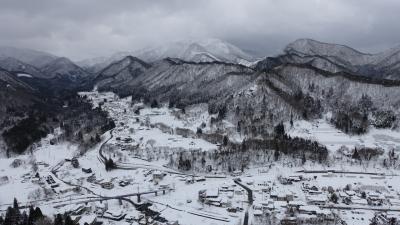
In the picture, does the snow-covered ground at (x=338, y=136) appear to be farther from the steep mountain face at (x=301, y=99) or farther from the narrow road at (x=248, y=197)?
the narrow road at (x=248, y=197)

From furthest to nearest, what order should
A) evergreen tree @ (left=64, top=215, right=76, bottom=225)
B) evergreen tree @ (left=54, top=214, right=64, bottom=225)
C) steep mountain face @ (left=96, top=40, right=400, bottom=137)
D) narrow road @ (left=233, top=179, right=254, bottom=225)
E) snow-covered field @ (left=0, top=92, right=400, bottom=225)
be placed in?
steep mountain face @ (left=96, top=40, right=400, bottom=137) → snow-covered field @ (left=0, top=92, right=400, bottom=225) → narrow road @ (left=233, top=179, right=254, bottom=225) → evergreen tree @ (left=54, top=214, right=64, bottom=225) → evergreen tree @ (left=64, top=215, right=76, bottom=225)

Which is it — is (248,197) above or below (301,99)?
below

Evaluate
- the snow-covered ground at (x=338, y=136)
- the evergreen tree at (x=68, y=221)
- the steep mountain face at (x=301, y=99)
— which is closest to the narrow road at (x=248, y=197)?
the evergreen tree at (x=68, y=221)

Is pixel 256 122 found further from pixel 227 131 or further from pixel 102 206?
pixel 102 206

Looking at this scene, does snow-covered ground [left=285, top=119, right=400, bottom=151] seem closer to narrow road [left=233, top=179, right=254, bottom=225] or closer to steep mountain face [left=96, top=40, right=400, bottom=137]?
steep mountain face [left=96, top=40, right=400, bottom=137]

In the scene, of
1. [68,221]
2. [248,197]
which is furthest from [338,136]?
[68,221]

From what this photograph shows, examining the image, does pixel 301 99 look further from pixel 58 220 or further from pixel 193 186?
pixel 58 220

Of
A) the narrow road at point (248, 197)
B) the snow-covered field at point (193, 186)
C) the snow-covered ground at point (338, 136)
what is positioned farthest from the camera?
the snow-covered ground at point (338, 136)

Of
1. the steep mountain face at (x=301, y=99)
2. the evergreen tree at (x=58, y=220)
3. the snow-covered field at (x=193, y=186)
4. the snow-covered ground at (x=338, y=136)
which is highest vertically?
the steep mountain face at (x=301, y=99)

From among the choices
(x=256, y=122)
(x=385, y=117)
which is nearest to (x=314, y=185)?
(x=256, y=122)

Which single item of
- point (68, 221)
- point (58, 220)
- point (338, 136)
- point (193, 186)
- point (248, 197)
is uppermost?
point (338, 136)

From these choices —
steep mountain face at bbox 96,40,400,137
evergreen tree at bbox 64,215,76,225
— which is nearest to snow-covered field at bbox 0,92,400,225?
evergreen tree at bbox 64,215,76,225

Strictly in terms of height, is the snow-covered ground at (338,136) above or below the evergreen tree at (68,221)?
above
